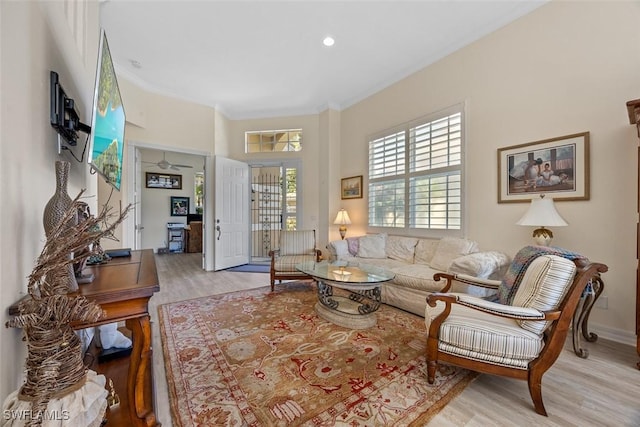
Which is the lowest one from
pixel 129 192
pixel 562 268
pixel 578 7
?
pixel 562 268

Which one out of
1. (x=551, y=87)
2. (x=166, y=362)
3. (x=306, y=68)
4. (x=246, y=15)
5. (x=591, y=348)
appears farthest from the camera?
(x=306, y=68)

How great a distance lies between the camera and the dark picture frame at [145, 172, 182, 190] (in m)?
7.37

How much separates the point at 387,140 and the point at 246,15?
268cm

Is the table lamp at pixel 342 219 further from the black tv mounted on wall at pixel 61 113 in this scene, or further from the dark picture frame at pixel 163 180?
the dark picture frame at pixel 163 180

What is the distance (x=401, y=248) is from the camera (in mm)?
3828

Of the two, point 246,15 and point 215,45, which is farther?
point 215,45

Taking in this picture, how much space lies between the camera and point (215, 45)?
3.42 m

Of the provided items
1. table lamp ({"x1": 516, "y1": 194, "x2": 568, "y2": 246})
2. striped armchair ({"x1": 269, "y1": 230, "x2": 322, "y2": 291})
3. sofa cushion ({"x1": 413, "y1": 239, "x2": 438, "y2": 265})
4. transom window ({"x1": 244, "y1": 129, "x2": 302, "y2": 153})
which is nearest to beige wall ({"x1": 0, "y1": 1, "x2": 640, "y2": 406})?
table lamp ({"x1": 516, "y1": 194, "x2": 568, "y2": 246})

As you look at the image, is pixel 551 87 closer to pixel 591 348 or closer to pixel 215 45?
pixel 591 348

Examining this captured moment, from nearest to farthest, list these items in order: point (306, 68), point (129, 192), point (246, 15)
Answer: point (246, 15) → point (306, 68) → point (129, 192)

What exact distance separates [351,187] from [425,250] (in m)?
1.98

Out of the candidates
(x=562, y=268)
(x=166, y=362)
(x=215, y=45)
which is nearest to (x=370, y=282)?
(x=562, y=268)

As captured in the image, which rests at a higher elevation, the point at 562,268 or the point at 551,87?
the point at 551,87

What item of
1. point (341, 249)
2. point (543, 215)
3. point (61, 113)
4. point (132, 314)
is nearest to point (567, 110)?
point (543, 215)
